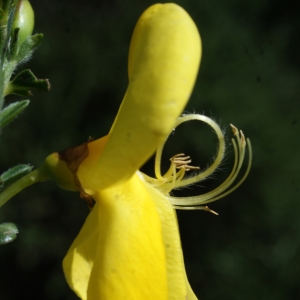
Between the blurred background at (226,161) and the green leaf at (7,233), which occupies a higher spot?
the green leaf at (7,233)

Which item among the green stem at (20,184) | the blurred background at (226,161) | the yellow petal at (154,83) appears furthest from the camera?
the blurred background at (226,161)

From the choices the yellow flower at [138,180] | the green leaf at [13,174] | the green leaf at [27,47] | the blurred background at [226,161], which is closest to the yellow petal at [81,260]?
Result: the yellow flower at [138,180]

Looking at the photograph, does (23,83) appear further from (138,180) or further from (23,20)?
(138,180)

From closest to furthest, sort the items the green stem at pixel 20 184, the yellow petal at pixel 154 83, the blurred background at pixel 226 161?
the yellow petal at pixel 154 83 → the green stem at pixel 20 184 → the blurred background at pixel 226 161

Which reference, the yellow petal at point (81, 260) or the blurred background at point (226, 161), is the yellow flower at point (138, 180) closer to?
the yellow petal at point (81, 260)

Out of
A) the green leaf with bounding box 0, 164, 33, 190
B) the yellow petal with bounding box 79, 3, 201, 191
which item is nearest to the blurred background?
the green leaf with bounding box 0, 164, 33, 190

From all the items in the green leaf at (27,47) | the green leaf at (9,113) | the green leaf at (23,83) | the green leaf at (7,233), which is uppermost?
the green leaf at (27,47)

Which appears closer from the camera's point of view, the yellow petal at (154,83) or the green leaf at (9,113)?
the yellow petal at (154,83)

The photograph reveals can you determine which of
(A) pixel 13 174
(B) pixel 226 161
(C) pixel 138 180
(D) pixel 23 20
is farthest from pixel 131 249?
(B) pixel 226 161
